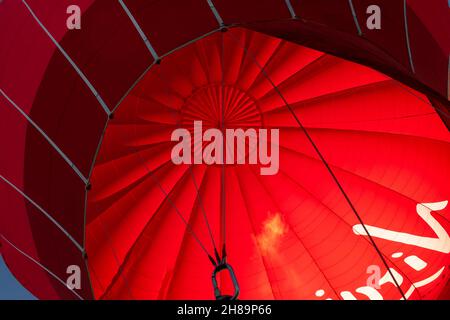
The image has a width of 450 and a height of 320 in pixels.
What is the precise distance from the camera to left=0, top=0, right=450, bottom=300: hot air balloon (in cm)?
602

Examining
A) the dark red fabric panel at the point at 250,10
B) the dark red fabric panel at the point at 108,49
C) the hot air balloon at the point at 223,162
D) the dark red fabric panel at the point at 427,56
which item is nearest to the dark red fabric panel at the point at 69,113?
the hot air balloon at the point at 223,162

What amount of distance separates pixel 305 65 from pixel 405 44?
204 centimetres

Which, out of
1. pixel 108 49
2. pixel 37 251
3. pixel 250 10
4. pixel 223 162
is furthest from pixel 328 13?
pixel 37 251

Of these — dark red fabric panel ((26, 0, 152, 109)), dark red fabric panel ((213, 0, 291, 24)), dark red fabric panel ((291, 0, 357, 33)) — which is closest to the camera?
dark red fabric panel ((213, 0, 291, 24))

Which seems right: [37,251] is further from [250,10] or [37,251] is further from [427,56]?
[427,56]

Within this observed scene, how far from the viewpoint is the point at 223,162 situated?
8.01 meters

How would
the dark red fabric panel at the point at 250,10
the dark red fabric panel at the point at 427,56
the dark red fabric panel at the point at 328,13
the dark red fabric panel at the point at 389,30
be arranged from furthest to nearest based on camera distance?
the dark red fabric panel at the point at 427,56 → the dark red fabric panel at the point at 389,30 → the dark red fabric panel at the point at 328,13 → the dark red fabric panel at the point at 250,10

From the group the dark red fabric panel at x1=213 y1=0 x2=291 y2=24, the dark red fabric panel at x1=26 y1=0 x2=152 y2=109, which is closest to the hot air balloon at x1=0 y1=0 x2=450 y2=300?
the dark red fabric panel at x1=26 y1=0 x2=152 y2=109

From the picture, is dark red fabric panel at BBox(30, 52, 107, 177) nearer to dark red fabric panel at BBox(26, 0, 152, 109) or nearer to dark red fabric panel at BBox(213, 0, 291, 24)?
dark red fabric panel at BBox(26, 0, 152, 109)

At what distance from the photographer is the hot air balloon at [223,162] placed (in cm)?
602

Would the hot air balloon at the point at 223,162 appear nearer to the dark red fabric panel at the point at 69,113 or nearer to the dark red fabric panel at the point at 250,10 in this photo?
the dark red fabric panel at the point at 69,113
